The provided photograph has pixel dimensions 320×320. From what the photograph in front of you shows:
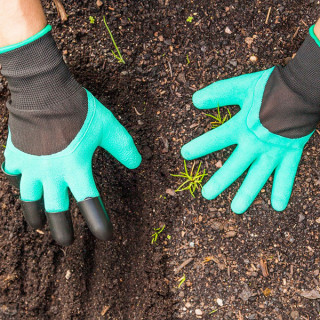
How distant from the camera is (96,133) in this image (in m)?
1.70

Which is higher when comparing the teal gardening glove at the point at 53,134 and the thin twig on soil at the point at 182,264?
the teal gardening glove at the point at 53,134

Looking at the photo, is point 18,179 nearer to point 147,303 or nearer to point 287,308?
point 147,303

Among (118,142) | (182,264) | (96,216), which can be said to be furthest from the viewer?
(182,264)

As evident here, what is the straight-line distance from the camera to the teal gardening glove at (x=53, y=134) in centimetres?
163

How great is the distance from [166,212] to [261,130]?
55cm

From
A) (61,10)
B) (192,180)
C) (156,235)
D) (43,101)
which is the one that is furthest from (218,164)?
(61,10)

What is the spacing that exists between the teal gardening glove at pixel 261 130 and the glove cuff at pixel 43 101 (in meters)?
0.53

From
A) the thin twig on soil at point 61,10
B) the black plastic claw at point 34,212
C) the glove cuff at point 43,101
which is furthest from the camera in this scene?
the thin twig on soil at point 61,10

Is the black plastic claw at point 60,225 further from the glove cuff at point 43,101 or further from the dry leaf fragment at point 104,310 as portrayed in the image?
the dry leaf fragment at point 104,310

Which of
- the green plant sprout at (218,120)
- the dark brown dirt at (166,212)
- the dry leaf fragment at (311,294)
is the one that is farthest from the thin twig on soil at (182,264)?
the green plant sprout at (218,120)

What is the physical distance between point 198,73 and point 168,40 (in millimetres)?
209

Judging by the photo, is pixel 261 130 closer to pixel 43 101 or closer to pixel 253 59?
pixel 253 59

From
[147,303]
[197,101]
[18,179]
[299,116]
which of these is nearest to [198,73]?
[197,101]

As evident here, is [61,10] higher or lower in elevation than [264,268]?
higher
